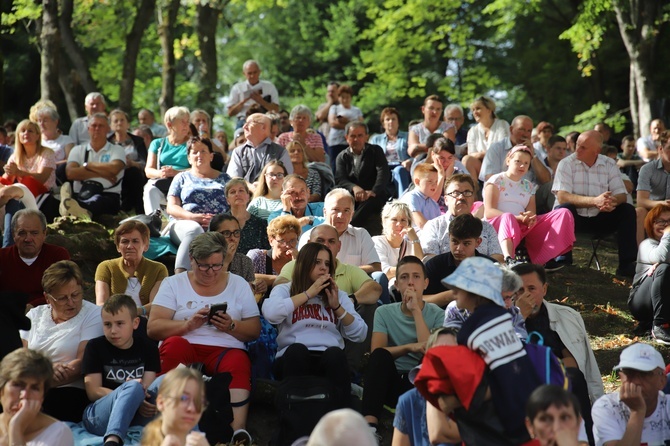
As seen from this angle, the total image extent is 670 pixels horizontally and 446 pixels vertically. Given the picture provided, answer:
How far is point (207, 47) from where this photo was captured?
2017 centimetres

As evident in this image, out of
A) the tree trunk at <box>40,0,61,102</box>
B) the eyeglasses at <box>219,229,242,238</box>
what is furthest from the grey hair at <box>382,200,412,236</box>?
the tree trunk at <box>40,0,61,102</box>

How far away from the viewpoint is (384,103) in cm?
2634

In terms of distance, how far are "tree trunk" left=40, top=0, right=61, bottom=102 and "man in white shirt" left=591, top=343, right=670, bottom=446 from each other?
11.2 m

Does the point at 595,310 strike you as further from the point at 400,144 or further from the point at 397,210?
the point at 400,144

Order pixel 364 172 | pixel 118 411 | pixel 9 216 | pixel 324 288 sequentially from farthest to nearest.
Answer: pixel 364 172 < pixel 9 216 < pixel 324 288 < pixel 118 411

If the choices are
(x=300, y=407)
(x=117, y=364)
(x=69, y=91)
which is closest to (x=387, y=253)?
(x=300, y=407)

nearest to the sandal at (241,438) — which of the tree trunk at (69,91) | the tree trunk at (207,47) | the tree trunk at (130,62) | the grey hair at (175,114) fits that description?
the grey hair at (175,114)

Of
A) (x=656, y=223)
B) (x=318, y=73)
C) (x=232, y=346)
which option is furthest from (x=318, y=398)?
(x=318, y=73)

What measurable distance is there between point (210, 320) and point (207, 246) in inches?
21.1

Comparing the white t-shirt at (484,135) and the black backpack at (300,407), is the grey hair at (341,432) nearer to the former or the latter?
the black backpack at (300,407)

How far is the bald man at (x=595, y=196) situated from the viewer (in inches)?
428

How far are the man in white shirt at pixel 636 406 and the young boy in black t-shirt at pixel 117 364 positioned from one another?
281 cm

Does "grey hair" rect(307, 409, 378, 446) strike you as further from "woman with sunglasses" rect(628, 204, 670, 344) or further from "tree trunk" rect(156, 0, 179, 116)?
"tree trunk" rect(156, 0, 179, 116)

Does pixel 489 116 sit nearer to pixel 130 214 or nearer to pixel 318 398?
pixel 130 214
